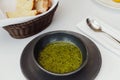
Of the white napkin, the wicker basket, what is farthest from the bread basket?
the white napkin

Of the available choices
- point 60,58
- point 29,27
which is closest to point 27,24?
point 29,27

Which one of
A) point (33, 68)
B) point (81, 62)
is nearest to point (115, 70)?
point (81, 62)

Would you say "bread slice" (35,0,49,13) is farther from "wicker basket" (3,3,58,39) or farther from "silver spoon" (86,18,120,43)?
"silver spoon" (86,18,120,43)

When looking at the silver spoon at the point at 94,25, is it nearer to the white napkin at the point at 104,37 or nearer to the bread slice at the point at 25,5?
the white napkin at the point at 104,37

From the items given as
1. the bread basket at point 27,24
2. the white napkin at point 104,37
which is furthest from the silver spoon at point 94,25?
the bread basket at point 27,24

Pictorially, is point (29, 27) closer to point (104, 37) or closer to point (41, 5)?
point (41, 5)

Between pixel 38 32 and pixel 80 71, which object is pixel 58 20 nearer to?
pixel 38 32
